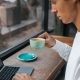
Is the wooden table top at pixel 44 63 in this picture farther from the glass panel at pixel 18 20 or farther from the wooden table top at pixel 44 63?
the glass panel at pixel 18 20

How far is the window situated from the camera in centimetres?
171

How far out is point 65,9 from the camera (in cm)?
89

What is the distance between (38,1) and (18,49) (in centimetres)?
67

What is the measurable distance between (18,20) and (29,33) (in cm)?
19

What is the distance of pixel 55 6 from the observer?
93cm

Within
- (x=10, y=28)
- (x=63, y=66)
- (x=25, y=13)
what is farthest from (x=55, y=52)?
(x=25, y=13)

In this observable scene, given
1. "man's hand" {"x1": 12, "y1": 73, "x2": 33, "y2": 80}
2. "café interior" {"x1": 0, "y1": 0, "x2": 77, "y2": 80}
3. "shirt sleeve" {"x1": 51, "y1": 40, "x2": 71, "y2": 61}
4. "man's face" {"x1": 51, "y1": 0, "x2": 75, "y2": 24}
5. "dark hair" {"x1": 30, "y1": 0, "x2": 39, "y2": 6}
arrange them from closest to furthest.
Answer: "man's face" {"x1": 51, "y1": 0, "x2": 75, "y2": 24}
"man's hand" {"x1": 12, "y1": 73, "x2": 33, "y2": 80}
"café interior" {"x1": 0, "y1": 0, "x2": 77, "y2": 80}
"shirt sleeve" {"x1": 51, "y1": 40, "x2": 71, "y2": 61}
"dark hair" {"x1": 30, "y1": 0, "x2": 39, "y2": 6}

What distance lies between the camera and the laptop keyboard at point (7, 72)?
1183 millimetres

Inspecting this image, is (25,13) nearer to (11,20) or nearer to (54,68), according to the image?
(11,20)

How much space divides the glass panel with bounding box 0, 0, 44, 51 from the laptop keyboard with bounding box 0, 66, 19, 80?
0.35 m

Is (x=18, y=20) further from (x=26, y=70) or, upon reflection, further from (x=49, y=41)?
(x=26, y=70)

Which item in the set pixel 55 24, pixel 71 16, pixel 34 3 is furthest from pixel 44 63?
pixel 55 24

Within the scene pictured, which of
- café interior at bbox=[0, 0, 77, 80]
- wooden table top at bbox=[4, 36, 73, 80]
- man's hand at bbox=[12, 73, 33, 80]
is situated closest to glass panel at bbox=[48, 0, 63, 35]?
café interior at bbox=[0, 0, 77, 80]

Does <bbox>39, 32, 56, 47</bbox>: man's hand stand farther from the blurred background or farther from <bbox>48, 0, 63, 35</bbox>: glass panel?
<bbox>48, 0, 63, 35</bbox>: glass panel
